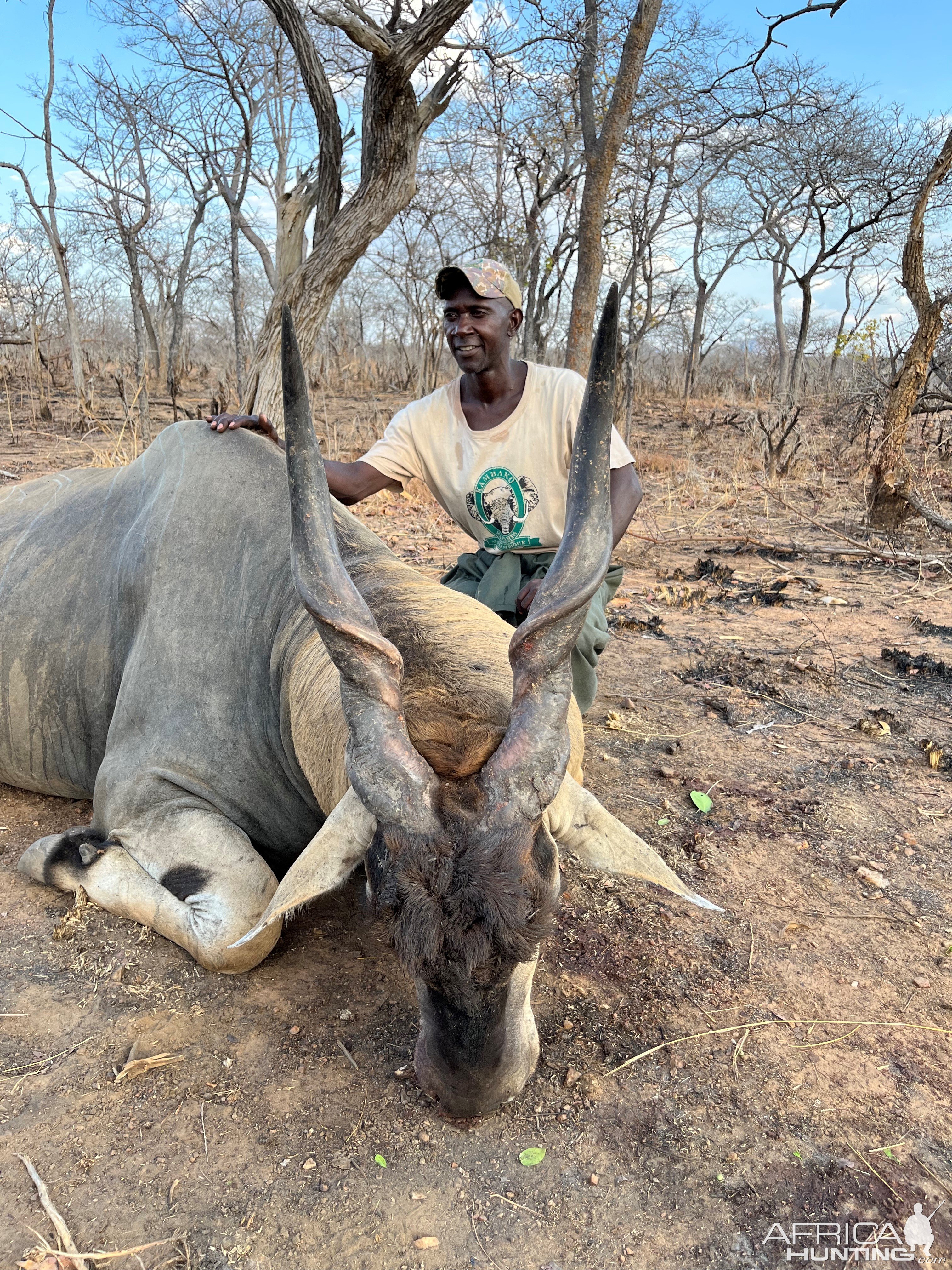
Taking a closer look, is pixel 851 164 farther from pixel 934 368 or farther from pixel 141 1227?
pixel 141 1227

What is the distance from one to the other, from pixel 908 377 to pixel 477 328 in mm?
7048

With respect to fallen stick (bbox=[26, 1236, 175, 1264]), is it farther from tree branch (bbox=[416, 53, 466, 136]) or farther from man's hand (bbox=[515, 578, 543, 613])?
tree branch (bbox=[416, 53, 466, 136])

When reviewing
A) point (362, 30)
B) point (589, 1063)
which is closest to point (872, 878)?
point (589, 1063)

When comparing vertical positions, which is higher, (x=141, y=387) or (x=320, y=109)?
(x=320, y=109)

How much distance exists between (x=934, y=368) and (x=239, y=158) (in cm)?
1756

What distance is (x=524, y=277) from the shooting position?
22469mm

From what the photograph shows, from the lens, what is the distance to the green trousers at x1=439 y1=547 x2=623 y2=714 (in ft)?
14.9

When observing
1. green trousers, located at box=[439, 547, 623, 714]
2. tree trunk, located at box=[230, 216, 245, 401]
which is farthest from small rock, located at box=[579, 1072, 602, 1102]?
tree trunk, located at box=[230, 216, 245, 401]

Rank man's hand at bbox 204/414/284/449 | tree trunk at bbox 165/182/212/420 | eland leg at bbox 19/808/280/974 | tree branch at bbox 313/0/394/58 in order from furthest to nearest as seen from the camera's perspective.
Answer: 1. tree trunk at bbox 165/182/212/420
2. tree branch at bbox 313/0/394/58
3. man's hand at bbox 204/414/284/449
4. eland leg at bbox 19/808/280/974

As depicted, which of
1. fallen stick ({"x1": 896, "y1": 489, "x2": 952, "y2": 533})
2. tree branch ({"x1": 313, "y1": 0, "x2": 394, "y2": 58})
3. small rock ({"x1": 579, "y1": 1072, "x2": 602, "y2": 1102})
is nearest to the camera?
small rock ({"x1": 579, "y1": 1072, "x2": 602, "y2": 1102})

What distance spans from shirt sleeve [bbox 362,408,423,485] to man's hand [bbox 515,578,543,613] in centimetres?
110

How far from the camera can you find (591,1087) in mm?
2633

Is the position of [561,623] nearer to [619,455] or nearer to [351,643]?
[351,643]

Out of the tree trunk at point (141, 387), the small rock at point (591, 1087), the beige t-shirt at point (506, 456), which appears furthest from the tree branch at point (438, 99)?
the small rock at point (591, 1087)
